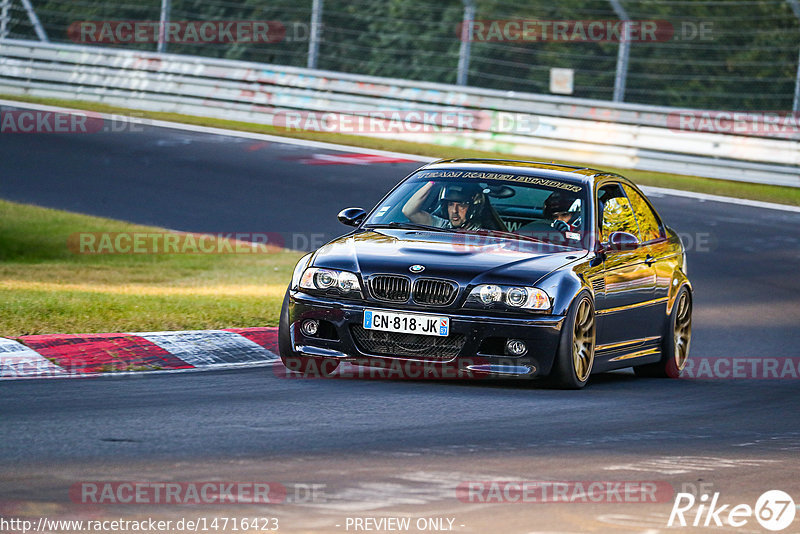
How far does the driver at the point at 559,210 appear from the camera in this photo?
9820 millimetres

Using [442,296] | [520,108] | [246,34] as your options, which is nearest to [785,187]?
[520,108]

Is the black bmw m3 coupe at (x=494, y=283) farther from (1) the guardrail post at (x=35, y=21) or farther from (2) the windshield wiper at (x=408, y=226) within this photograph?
(1) the guardrail post at (x=35, y=21)

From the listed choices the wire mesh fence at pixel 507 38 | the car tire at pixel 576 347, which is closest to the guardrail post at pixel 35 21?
the wire mesh fence at pixel 507 38

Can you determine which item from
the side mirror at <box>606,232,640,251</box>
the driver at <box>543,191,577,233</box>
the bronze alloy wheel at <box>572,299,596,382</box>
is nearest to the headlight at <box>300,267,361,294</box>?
the bronze alloy wheel at <box>572,299,596,382</box>

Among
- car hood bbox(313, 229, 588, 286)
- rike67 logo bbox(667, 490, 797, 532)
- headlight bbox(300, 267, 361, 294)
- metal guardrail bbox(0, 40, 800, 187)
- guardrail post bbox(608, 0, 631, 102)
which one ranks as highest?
guardrail post bbox(608, 0, 631, 102)

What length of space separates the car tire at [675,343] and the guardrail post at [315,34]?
15209 millimetres

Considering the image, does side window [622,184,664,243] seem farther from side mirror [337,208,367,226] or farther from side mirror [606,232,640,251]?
side mirror [337,208,367,226]

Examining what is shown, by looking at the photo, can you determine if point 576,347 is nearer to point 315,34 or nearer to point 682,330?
point 682,330

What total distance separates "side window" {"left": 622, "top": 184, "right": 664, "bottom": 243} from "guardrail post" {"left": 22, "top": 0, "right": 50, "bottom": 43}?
19371 mm

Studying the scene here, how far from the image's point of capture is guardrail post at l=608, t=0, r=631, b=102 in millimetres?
23391

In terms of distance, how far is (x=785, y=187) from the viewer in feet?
73.5

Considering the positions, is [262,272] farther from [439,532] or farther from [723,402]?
[439,532]

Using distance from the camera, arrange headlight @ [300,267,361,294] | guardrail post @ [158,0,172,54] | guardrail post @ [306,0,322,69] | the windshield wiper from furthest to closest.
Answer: guardrail post @ [158,0,172,54] → guardrail post @ [306,0,322,69] → the windshield wiper → headlight @ [300,267,361,294]

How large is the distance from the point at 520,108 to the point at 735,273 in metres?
8.82
